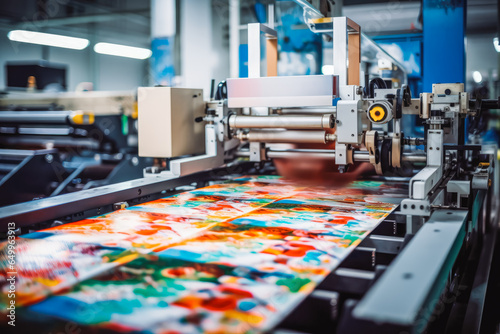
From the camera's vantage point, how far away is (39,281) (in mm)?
1539

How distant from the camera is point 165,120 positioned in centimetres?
321

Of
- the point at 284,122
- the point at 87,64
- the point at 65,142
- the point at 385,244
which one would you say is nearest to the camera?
the point at 385,244

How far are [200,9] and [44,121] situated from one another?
372 cm

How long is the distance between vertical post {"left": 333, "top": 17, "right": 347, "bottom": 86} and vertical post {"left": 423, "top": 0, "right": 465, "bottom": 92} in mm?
1661

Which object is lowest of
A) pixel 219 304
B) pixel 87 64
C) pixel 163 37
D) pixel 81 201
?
pixel 219 304

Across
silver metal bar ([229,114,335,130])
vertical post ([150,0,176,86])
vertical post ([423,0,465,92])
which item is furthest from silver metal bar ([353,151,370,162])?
vertical post ([150,0,176,86])

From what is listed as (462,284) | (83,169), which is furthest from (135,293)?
(83,169)

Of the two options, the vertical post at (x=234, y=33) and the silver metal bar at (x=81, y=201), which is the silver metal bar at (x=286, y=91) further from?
the vertical post at (x=234, y=33)

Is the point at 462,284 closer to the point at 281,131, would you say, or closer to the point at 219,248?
the point at 281,131

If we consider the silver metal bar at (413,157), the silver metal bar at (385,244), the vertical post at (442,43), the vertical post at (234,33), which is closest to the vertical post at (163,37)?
the vertical post at (234,33)

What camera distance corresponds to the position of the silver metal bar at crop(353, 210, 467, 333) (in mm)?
1117

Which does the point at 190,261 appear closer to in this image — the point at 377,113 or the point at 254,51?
the point at 377,113

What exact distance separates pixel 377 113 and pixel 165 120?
1.35 metres

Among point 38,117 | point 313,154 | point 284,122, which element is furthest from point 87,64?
point 284,122
